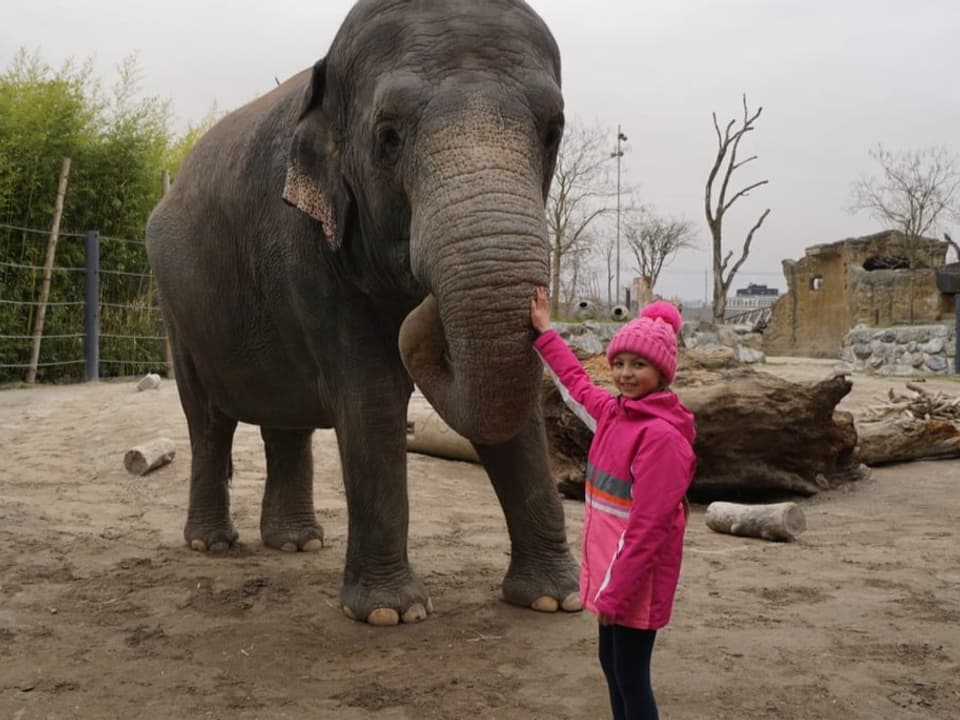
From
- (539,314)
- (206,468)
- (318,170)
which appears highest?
(318,170)

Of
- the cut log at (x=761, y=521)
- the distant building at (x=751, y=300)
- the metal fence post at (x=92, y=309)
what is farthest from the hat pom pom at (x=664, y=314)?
the distant building at (x=751, y=300)

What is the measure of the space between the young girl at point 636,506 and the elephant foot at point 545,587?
147 cm

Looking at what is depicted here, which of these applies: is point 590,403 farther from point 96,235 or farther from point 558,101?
point 96,235

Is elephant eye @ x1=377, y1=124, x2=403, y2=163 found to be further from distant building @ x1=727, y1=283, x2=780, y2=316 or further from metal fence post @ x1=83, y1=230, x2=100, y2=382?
distant building @ x1=727, y1=283, x2=780, y2=316

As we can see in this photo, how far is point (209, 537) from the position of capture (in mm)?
5375

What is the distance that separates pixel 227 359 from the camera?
4.72 m

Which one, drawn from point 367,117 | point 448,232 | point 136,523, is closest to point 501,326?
point 448,232

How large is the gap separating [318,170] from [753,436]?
13.5 ft

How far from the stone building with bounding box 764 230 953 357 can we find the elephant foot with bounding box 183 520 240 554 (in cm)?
2419

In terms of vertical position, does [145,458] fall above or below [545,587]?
above

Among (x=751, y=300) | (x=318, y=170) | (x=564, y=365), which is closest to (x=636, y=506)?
(x=564, y=365)

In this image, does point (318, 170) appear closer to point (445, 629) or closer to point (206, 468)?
point (445, 629)

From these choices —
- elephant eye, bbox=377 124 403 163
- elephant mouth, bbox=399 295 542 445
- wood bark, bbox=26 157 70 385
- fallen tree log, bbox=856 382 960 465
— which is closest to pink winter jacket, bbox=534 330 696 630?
elephant mouth, bbox=399 295 542 445

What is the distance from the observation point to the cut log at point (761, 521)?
5539mm
